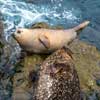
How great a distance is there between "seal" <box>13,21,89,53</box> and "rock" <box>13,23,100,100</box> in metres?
0.24

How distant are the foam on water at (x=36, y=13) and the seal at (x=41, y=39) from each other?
9.51 feet

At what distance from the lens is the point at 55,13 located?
13711 millimetres

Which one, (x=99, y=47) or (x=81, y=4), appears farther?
(x=81, y=4)

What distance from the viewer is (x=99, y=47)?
11289 millimetres

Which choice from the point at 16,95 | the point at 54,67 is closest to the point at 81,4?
the point at 16,95

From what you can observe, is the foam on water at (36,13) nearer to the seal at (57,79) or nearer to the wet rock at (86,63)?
the wet rock at (86,63)

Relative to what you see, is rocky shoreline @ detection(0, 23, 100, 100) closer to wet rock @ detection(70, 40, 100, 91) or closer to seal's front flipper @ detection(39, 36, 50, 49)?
wet rock @ detection(70, 40, 100, 91)

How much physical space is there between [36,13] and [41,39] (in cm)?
496

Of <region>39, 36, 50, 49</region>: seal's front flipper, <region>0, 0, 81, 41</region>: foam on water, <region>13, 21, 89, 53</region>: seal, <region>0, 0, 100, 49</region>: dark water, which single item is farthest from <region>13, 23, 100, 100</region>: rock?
<region>0, 0, 81, 41</region>: foam on water

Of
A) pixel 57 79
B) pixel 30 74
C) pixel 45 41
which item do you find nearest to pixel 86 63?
pixel 45 41

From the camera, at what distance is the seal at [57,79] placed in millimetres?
5633

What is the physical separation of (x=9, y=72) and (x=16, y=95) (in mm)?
1020

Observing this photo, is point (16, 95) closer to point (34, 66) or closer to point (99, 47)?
point (34, 66)

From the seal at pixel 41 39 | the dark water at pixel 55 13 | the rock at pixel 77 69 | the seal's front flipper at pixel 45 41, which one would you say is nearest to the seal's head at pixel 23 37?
the seal at pixel 41 39
